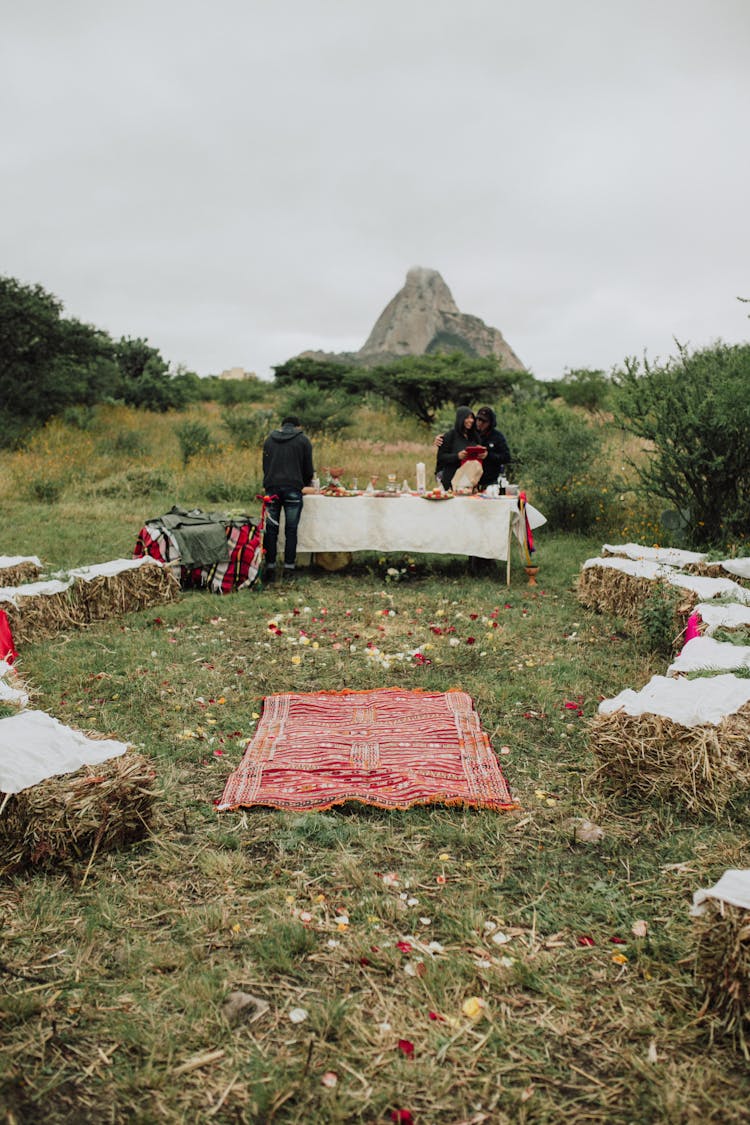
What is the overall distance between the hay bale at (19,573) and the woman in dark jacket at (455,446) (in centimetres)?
411

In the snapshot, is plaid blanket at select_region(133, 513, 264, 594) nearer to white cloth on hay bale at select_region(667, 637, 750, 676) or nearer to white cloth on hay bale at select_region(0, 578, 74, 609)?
white cloth on hay bale at select_region(0, 578, 74, 609)

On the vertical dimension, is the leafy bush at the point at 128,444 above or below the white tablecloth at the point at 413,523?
above

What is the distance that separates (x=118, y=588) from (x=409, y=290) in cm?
5764

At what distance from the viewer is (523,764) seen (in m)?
3.82

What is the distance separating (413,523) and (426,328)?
5328 cm

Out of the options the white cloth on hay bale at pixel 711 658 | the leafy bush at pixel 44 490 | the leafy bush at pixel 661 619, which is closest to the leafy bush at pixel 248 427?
the leafy bush at pixel 44 490

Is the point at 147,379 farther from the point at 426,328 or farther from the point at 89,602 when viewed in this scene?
the point at 426,328

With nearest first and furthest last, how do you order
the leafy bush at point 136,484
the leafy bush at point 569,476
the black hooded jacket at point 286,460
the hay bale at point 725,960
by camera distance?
the hay bale at point 725,960
the black hooded jacket at point 286,460
the leafy bush at point 569,476
the leafy bush at point 136,484

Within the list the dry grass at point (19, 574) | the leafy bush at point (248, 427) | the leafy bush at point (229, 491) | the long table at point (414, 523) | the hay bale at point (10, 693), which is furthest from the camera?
the leafy bush at point (248, 427)

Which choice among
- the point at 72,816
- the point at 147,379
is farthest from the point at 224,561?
the point at 147,379

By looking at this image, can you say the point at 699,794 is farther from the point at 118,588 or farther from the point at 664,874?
the point at 118,588

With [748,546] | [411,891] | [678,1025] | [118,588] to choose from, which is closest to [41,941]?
[411,891]

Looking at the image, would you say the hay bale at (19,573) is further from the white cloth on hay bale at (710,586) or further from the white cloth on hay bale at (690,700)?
the white cloth on hay bale at (710,586)

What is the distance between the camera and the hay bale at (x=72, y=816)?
2.81 m
